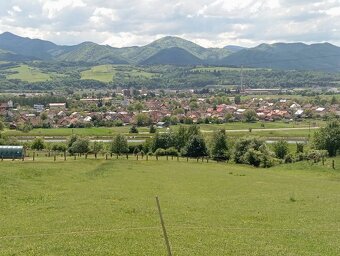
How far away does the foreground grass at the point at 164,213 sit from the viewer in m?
22.5

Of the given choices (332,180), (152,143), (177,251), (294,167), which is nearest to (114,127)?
(152,143)

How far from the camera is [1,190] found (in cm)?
3928

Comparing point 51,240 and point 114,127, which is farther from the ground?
point 51,240

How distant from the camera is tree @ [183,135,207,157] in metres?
96.1

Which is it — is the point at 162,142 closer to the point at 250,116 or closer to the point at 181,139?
the point at 181,139

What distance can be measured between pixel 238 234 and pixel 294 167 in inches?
1840

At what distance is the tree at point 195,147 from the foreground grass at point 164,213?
38618 millimetres

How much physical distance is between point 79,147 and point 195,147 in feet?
80.4

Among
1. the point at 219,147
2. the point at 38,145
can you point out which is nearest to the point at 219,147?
the point at 219,147

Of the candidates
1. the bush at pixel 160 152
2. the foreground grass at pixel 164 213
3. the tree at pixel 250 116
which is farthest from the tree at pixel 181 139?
the tree at pixel 250 116

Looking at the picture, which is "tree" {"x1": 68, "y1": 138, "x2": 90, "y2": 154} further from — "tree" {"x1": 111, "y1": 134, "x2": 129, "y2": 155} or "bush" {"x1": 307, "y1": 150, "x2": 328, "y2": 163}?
"bush" {"x1": 307, "y1": 150, "x2": 328, "y2": 163}

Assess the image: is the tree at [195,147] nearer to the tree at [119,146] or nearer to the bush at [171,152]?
the bush at [171,152]

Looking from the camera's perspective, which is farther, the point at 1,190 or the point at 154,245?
the point at 1,190

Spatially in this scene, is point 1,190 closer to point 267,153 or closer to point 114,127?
point 267,153
